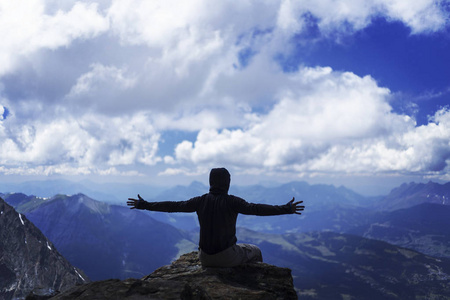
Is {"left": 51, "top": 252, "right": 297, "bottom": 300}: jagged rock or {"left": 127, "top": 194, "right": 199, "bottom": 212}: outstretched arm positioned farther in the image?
{"left": 127, "top": 194, "right": 199, "bottom": 212}: outstretched arm

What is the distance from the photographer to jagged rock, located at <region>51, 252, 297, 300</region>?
32.7ft

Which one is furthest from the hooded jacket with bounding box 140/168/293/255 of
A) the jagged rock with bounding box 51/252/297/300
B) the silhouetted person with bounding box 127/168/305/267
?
the jagged rock with bounding box 51/252/297/300

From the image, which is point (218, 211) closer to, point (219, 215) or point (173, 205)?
point (219, 215)

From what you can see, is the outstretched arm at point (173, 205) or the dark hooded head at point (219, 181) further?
the outstretched arm at point (173, 205)

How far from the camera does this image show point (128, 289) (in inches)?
406

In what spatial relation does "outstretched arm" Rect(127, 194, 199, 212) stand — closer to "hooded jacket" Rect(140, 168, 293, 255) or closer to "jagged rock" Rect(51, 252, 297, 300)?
"hooded jacket" Rect(140, 168, 293, 255)

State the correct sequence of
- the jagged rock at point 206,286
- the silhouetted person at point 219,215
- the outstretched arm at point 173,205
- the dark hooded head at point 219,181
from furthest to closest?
the outstretched arm at point 173,205, the dark hooded head at point 219,181, the silhouetted person at point 219,215, the jagged rock at point 206,286

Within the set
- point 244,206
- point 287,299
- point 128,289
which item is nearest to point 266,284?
point 287,299

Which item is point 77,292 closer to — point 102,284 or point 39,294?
point 102,284

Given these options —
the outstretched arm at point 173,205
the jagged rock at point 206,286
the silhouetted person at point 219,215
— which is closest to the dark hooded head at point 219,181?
the silhouetted person at point 219,215

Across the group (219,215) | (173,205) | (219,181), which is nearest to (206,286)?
(219,215)

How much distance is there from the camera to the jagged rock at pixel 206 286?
995cm

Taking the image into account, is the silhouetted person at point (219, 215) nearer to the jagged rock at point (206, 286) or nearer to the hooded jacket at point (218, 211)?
the hooded jacket at point (218, 211)

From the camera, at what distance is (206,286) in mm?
10938
